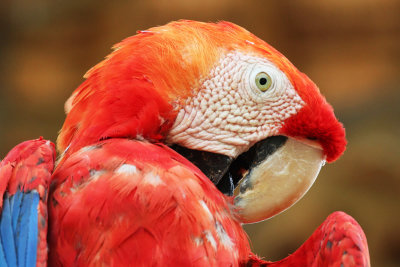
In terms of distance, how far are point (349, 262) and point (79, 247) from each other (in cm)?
49

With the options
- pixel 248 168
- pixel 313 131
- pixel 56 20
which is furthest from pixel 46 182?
pixel 56 20

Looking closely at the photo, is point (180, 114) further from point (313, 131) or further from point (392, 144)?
point (392, 144)

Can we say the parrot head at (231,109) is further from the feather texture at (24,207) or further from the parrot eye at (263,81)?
the feather texture at (24,207)

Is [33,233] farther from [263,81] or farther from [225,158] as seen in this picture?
[263,81]

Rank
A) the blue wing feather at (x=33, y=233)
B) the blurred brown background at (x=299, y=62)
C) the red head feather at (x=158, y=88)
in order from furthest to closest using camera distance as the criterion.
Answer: the blurred brown background at (x=299, y=62), the red head feather at (x=158, y=88), the blue wing feather at (x=33, y=233)

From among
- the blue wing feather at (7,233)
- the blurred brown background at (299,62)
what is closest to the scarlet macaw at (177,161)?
the blue wing feather at (7,233)

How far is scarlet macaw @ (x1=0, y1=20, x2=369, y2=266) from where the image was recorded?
2.99ft

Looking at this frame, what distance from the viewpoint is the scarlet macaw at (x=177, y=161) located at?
910 millimetres

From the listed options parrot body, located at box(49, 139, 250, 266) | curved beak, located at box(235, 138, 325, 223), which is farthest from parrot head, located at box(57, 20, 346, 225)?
parrot body, located at box(49, 139, 250, 266)

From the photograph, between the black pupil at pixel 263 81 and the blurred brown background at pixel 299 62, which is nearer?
the black pupil at pixel 263 81

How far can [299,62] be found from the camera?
302cm

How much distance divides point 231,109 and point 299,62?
1.96 meters

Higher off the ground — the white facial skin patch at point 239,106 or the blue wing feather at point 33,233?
the white facial skin patch at point 239,106

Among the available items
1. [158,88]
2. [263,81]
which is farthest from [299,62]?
[158,88]
